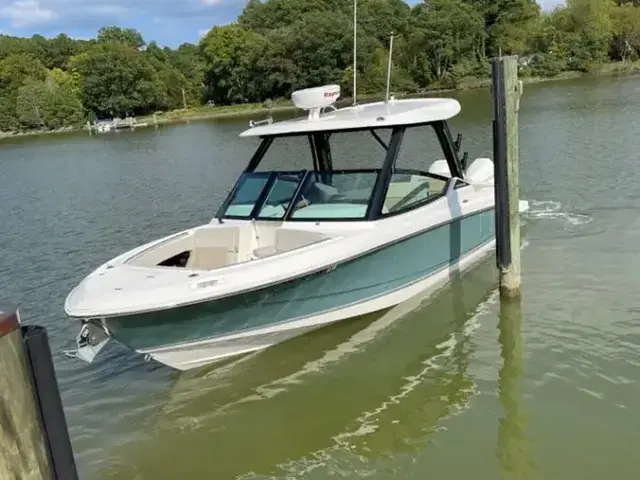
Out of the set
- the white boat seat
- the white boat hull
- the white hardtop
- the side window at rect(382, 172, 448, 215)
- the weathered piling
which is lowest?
the white boat hull

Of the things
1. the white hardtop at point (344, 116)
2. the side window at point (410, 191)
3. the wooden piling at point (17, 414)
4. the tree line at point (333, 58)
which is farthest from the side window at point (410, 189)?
the tree line at point (333, 58)

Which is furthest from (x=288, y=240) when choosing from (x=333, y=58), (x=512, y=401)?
(x=333, y=58)

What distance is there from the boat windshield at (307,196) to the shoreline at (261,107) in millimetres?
51852

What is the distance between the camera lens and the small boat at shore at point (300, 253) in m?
6.33

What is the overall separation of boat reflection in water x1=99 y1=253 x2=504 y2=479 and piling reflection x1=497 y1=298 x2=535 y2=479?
0.37 m

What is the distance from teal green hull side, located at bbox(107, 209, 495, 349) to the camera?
20.7ft

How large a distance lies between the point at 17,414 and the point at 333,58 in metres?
76.4

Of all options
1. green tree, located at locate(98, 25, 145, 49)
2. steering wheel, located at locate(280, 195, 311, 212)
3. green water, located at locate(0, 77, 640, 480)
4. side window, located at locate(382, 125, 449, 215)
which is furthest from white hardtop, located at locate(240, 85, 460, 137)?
green tree, located at locate(98, 25, 145, 49)

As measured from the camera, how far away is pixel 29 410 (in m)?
2.69

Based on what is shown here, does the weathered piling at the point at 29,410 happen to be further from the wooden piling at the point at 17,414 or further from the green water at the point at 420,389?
the green water at the point at 420,389

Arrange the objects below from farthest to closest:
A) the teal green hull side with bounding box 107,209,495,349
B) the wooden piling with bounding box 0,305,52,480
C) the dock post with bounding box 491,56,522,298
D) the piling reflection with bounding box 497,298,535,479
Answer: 1. the dock post with bounding box 491,56,522,298
2. the teal green hull side with bounding box 107,209,495,349
3. the piling reflection with bounding box 497,298,535,479
4. the wooden piling with bounding box 0,305,52,480

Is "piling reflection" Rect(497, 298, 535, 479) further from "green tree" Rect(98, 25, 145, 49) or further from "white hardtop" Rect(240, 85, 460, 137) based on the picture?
"green tree" Rect(98, 25, 145, 49)

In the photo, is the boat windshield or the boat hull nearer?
the boat hull

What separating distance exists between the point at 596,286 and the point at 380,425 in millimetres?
4116
